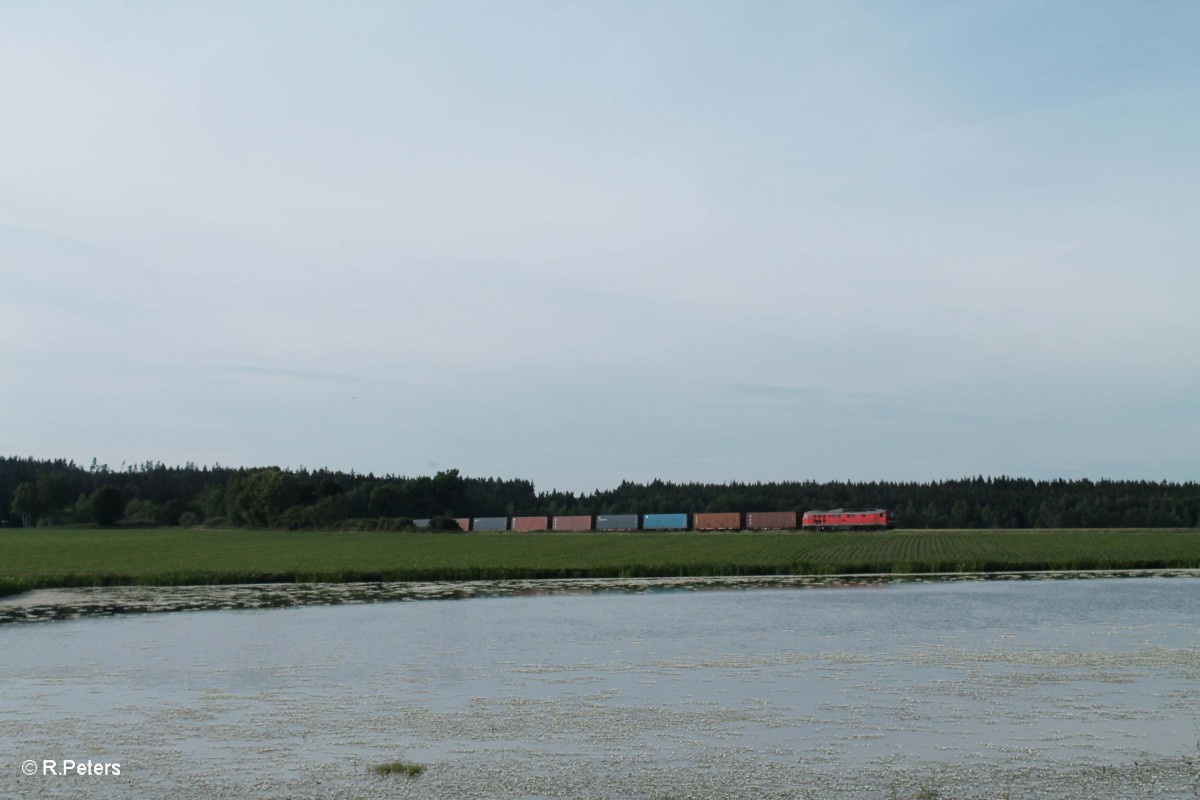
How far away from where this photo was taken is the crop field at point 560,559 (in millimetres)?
53250

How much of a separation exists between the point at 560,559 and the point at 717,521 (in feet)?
227

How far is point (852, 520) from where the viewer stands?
11950 cm

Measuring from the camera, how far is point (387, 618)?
35062mm

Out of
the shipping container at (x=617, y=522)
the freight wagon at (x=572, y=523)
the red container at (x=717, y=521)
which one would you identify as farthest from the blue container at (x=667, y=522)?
the freight wagon at (x=572, y=523)

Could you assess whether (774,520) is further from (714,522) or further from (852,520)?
(852,520)

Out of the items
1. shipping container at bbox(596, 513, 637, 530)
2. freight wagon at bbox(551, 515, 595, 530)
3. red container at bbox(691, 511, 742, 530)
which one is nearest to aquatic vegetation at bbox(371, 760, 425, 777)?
red container at bbox(691, 511, 742, 530)

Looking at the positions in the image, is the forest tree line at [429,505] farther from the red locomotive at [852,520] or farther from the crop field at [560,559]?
the crop field at [560,559]

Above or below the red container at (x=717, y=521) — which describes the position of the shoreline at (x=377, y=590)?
below

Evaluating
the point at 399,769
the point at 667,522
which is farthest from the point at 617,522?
the point at 399,769

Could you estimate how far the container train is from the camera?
394 ft

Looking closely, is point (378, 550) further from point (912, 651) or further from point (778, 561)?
point (912, 651)

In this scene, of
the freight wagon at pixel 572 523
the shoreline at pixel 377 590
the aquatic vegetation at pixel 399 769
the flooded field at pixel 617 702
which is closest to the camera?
the flooded field at pixel 617 702

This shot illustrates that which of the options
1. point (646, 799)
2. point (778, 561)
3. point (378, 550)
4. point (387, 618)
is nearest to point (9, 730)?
point (646, 799)

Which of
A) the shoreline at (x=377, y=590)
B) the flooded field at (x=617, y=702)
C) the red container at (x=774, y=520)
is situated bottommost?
the shoreline at (x=377, y=590)
